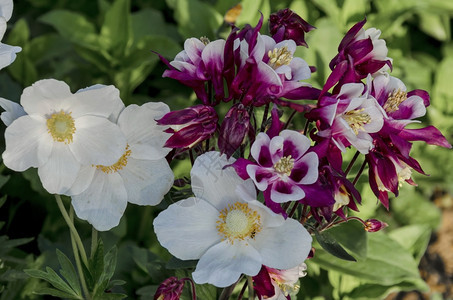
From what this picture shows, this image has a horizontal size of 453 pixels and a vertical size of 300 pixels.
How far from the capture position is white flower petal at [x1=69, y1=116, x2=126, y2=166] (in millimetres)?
1093

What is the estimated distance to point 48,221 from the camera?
6.09 ft

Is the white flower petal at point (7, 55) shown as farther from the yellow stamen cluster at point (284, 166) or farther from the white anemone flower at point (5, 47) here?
the yellow stamen cluster at point (284, 166)

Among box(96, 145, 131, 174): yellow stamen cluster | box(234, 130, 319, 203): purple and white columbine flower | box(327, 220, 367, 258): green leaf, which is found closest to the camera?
box(234, 130, 319, 203): purple and white columbine flower

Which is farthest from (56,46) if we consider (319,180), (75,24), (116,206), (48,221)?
(319,180)

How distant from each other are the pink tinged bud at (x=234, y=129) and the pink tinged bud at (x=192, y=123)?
38 mm

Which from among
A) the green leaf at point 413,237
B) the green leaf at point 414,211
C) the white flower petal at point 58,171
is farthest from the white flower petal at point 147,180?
the green leaf at point 414,211

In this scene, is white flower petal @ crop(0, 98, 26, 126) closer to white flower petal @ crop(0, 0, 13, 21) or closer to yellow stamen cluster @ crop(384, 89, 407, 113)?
white flower petal @ crop(0, 0, 13, 21)

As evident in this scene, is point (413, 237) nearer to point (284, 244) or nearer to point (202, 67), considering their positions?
point (284, 244)

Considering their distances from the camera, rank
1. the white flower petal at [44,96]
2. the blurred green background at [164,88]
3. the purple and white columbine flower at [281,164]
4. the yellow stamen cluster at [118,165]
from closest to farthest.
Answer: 1. the purple and white columbine flower at [281,164]
2. the white flower petal at [44,96]
3. the yellow stamen cluster at [118,165]
4. the blurred green background at [164,88]

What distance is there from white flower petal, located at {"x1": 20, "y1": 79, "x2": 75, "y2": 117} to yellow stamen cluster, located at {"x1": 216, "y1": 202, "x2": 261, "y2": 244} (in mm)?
336

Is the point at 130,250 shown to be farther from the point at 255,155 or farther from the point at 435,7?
the point at 435,7

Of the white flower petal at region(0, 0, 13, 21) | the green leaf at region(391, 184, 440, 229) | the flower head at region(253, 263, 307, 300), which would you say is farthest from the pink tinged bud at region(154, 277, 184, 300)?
the green leaf at region(391, 184, 440, 229)

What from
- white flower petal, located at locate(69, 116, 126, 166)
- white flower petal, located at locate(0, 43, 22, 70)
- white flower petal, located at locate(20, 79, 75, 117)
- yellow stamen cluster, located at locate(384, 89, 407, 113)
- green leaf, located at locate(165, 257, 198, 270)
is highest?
yellow stamen cluster, located at locate(384, 89, 407, 113)

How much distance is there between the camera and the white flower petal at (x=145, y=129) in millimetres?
1120
